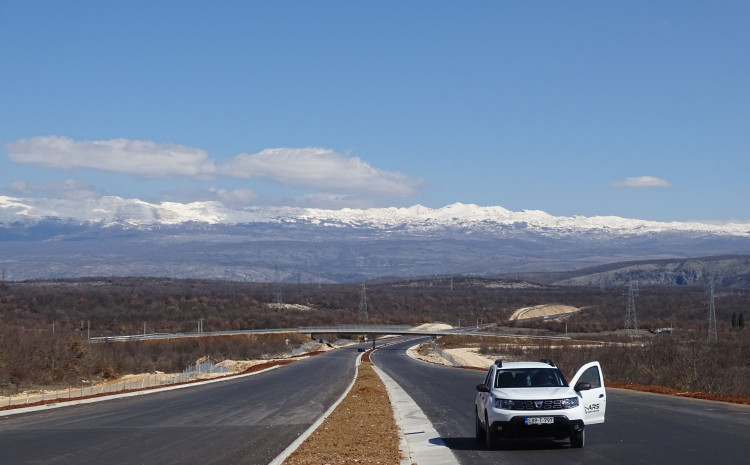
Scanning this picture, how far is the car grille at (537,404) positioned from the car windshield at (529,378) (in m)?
1.03

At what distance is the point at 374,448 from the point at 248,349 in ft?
291

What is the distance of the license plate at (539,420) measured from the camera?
1773 centimetres

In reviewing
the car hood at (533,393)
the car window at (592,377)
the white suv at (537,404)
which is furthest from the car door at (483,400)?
the car window at (592,377)

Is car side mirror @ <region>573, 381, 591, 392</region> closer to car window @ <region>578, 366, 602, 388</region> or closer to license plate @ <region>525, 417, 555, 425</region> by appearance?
car window @ <region>578, 366, 602, 388</region>

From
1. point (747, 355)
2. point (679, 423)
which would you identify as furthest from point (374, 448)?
point (747, 355)

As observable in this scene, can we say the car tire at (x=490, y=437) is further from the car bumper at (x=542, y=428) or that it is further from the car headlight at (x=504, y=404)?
the car headlight at (x=504, y=404)

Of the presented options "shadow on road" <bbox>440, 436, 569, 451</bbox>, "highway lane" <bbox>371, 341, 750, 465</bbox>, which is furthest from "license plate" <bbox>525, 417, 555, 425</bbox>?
"shadow on road" <bbox>440, 436, 569, 451</bbox>

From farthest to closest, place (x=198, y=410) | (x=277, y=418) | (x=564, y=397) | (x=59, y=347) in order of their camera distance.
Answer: (x=59, y=347) → (x=198, y=410) → (x=277, y=418) → (x=564, y=397)

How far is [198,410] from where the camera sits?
104 feet

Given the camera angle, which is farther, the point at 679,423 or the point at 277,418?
the point at 277,418

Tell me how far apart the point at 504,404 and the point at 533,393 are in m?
0.64

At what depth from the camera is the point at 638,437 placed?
66.2ft

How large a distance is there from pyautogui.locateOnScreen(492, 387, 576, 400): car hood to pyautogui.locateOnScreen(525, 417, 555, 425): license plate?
397 mm

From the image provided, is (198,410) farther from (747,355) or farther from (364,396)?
(747,355)
